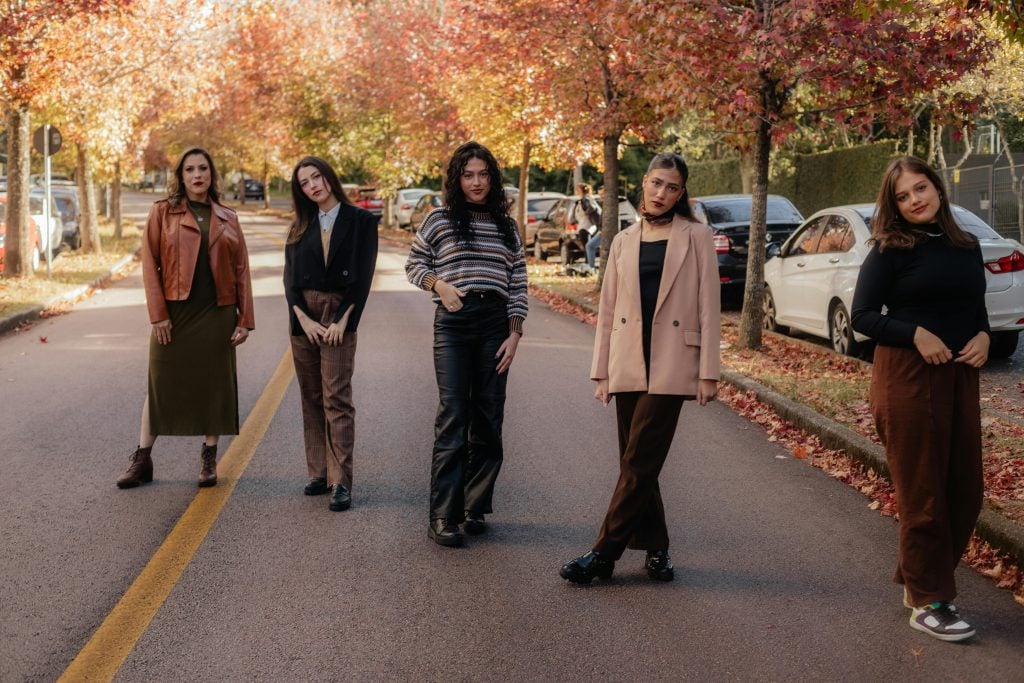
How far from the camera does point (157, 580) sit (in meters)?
5.52

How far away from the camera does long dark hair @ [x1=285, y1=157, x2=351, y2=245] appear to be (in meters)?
6.85

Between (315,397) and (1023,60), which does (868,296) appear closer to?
(315,397)

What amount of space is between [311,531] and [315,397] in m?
0.96

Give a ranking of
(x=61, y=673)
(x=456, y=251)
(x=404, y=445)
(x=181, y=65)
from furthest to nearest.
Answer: (x=181, y=65) → (x=404, y=445) → (x=456, y=251) → (x=61, y=673)

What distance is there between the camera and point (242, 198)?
253 feet

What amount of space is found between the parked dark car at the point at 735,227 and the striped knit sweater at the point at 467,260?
38.3 ft

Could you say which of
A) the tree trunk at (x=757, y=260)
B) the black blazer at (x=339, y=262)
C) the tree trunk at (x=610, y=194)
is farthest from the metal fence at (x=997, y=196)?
the black blazer at (x=339, y=262)

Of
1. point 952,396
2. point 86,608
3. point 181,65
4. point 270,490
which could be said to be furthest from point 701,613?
point 181,65

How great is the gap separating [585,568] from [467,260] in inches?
66.7

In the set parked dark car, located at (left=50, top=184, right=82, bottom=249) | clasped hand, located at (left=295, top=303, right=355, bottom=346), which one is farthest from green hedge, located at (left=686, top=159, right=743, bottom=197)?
clasped hand, located at (left=295, top=303, right=355, bottom=346)

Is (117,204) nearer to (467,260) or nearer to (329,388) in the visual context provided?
(329,388)

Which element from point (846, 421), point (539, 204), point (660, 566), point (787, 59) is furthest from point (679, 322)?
point (539, 204)

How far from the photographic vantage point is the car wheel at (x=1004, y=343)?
41.0 feet

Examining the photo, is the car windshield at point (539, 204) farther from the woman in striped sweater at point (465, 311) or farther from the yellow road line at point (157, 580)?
the woman in striped sweater at point (465, 311)
